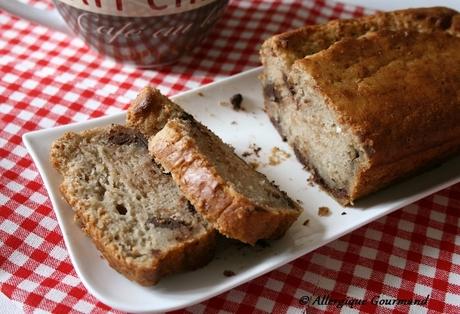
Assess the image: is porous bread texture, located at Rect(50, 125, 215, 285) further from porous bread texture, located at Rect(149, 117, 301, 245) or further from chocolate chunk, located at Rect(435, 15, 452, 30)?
chocolate chunk, located at Rect(435, 15, 452, 30)

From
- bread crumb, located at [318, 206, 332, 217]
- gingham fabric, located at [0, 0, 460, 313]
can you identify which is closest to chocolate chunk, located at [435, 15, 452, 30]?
gingham fabric, located at [0, 0, 460, 313]

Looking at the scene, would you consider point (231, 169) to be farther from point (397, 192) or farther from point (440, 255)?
point (440, 255)

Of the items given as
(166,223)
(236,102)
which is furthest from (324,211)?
(236,102)

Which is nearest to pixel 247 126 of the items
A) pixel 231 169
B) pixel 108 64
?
pixel 231 169

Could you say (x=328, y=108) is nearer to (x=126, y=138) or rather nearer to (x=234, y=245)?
(x=234, y=245)

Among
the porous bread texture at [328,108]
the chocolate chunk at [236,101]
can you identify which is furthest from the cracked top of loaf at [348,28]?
the chocolate chunk at [236,101]

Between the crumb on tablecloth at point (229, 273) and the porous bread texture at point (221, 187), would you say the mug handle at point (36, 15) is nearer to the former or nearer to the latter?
the porous bread texture at point (221, 187)
